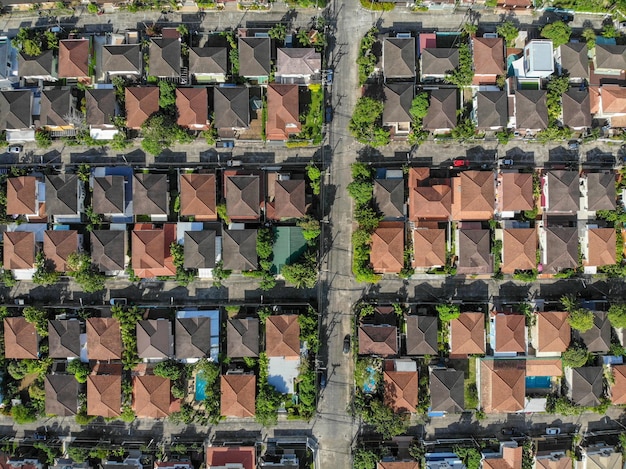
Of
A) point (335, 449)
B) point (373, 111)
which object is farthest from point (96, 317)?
point (373, 111)

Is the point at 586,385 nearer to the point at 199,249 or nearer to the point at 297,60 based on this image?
the point at 199,249

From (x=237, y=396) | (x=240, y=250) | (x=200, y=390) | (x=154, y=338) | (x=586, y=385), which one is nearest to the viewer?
(x=240, y=250)

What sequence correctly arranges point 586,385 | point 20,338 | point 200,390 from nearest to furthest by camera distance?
point 20,338 → point 586,385 → point 200,390

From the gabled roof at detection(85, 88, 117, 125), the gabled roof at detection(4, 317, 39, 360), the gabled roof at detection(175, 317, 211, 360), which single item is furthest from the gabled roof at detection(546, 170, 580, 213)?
the gabled roof at detection(4, 317, 39, 360)

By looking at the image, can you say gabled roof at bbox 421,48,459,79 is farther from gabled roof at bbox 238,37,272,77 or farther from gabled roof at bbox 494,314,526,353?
gabled roof at bbox 494,314,526,353

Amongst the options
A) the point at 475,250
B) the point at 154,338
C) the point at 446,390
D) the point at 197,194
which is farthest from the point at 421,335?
the point at 154,338

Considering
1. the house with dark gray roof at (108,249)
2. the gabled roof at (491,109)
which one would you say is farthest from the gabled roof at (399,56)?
the house with dark gray roof at (108,249)

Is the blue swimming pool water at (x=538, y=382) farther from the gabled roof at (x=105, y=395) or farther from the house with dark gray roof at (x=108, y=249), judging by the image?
the house with dark gray roof at (x=108, y=249)
